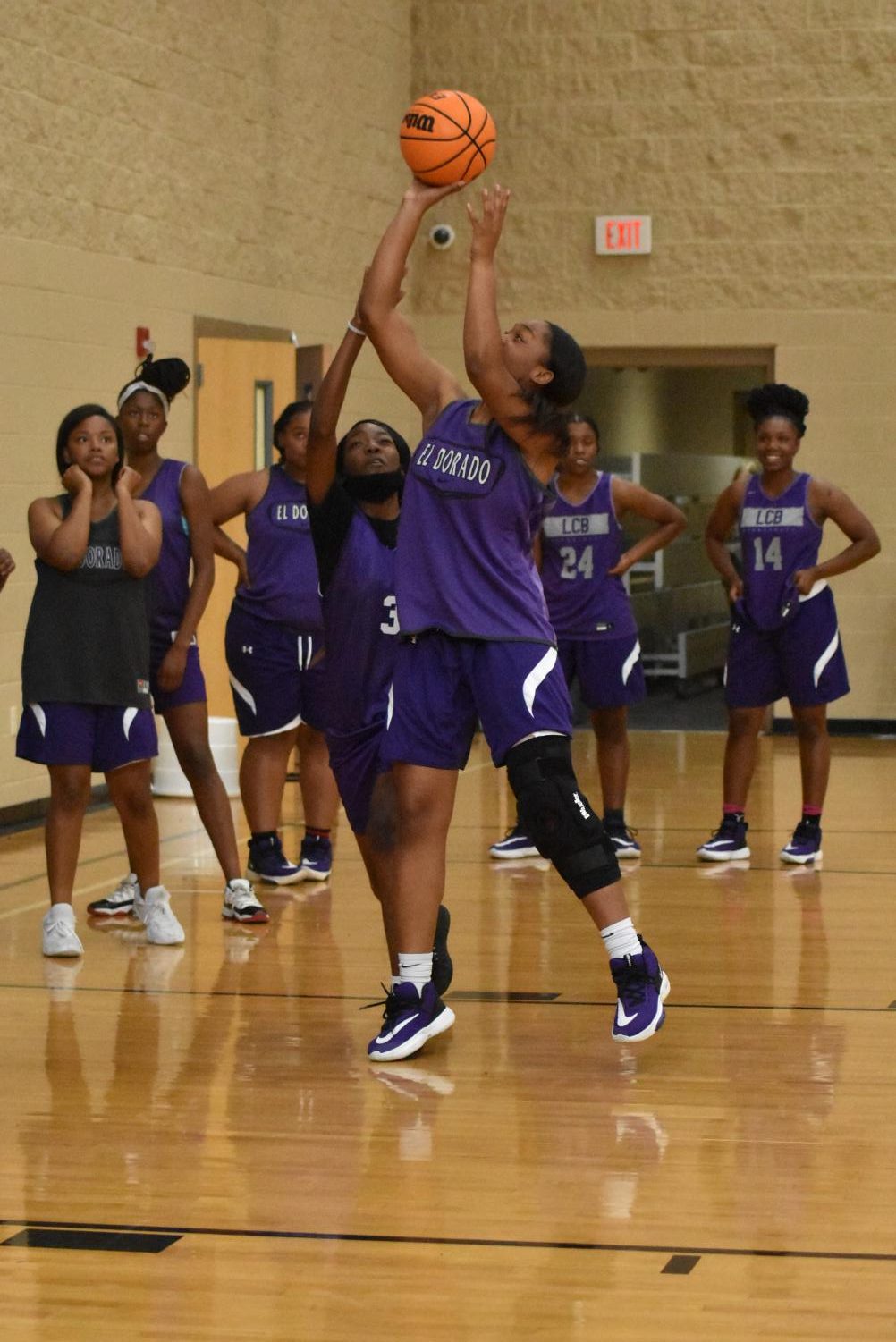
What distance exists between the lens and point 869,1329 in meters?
2.75

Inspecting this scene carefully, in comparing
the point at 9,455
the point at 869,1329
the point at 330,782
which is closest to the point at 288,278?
the point at 9,455

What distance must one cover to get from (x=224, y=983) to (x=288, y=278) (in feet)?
18.7

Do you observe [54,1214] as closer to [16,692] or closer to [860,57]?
[16,692]

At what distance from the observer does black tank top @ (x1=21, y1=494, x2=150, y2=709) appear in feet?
17.3

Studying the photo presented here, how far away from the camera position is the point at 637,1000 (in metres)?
4.26

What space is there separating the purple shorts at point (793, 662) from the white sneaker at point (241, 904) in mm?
1942

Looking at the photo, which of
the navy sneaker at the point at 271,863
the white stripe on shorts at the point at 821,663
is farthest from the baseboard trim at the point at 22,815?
the white stripe on shorts at the point at 821,663

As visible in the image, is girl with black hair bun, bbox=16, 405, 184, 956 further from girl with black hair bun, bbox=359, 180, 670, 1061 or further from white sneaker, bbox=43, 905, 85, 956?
girl with black hair bun, bbox=359, 180, 670, 1061

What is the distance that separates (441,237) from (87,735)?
697 cm

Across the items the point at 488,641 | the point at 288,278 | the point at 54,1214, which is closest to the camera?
the point at 54,1214

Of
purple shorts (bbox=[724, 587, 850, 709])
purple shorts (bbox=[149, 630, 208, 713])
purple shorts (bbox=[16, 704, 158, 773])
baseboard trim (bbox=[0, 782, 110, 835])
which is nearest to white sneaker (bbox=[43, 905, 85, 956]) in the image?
purple shorts (bbox=[16, 704, 158, 773])

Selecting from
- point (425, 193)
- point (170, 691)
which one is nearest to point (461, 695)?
point (425, 193)

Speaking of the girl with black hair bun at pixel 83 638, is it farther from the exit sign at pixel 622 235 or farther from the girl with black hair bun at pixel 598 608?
the exit sign at pixel 622 235

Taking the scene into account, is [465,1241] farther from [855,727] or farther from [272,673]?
[855,727]
